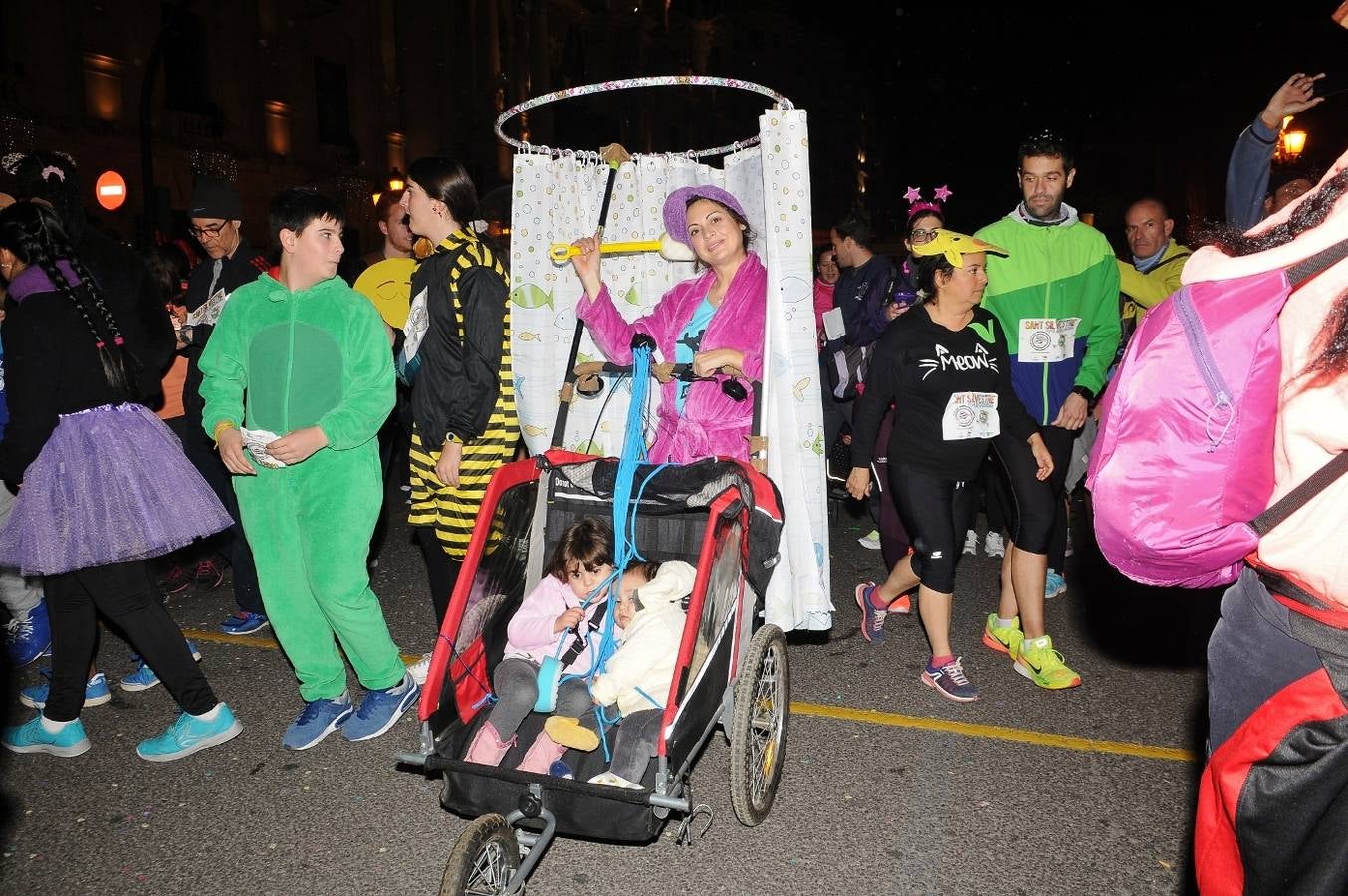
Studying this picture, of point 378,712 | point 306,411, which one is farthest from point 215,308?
point 378,712

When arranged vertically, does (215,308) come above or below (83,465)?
above

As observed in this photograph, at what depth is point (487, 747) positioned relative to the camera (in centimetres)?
279

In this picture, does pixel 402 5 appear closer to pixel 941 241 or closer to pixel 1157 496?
pixel 941 241

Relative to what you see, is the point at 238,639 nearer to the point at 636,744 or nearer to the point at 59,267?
the point at 59,267

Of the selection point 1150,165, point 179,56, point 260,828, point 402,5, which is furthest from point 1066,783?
point 1150,165

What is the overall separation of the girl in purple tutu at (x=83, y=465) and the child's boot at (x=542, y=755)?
171cm

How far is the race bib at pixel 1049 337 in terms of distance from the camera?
412 cm

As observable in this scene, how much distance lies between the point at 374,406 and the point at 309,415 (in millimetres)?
249

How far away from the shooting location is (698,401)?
11.7 ft

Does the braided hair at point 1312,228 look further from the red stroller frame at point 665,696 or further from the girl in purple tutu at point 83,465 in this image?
the girl in purple tutu at point 83,465

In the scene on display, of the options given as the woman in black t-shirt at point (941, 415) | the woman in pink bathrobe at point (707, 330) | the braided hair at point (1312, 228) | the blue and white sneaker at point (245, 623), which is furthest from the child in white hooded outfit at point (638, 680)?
the blue and white sneaker at point (245, 623)

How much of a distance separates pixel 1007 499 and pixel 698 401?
161 cm

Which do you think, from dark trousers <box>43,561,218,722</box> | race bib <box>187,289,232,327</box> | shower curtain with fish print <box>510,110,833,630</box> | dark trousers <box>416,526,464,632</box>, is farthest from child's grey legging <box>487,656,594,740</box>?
race bib <box>187,289,232,327</box>

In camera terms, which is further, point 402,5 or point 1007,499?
point 402,5
